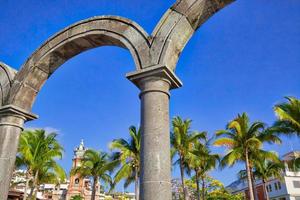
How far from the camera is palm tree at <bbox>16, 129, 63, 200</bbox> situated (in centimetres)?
2389

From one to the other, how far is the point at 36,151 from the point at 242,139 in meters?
17.7

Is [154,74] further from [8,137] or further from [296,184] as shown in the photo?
[296,184]

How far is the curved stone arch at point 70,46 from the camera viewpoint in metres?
6.39

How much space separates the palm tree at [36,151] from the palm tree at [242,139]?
14.9m

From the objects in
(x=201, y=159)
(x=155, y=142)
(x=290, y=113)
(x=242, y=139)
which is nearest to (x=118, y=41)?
(x=155, y=142)

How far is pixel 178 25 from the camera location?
240 inches

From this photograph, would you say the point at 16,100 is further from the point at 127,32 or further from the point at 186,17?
the point at 186,17

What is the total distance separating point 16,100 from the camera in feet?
25.6

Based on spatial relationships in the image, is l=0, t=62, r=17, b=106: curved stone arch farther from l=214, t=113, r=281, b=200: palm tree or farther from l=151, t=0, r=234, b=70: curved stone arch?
l=214, t=113, r=281, b=200: palm tree

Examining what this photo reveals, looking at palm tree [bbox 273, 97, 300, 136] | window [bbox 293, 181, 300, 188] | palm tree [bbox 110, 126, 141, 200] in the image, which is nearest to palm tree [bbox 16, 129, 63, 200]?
palm tree [bbox 110, 126, 141, 200]

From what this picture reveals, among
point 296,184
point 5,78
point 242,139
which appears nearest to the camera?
point 5,78

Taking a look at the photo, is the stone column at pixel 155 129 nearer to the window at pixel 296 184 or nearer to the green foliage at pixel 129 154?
the green foliage at pixel 129 154

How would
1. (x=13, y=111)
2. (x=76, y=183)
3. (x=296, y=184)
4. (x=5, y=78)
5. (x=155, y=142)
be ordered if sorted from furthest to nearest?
(x=76, y=183)
(x=296, y=184)
(x=5, y=78)
(x=13, y=111)
(x=155, y=142)

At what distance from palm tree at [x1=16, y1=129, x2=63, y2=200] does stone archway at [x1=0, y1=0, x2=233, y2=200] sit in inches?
672
